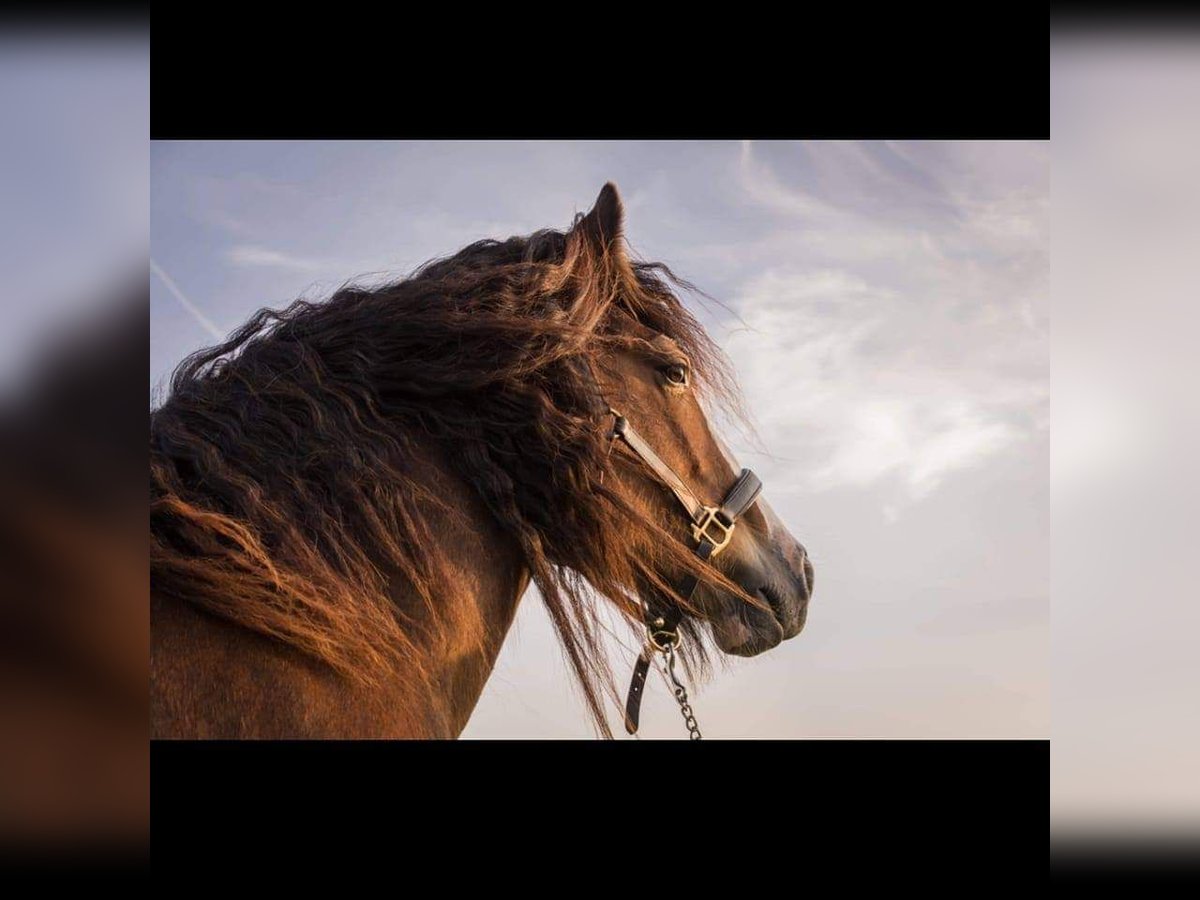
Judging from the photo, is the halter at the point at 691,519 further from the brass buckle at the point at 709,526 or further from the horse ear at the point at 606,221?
the horse ear at the point at 606,221

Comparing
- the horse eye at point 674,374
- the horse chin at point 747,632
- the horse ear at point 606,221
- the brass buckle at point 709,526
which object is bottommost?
the horse chin at point 747,632

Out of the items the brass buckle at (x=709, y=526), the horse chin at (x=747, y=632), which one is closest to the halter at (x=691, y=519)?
the brass buckle at (x=709, y=526)

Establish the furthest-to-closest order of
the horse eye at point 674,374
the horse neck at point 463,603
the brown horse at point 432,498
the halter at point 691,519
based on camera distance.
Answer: the horse eye at point 674,374
the halter at point 691,519
the horse neck at point 463,603
the brown horse at point 432,498

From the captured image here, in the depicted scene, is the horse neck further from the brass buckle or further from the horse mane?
the brass buckle

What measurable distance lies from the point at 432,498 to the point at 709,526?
2.40 ft

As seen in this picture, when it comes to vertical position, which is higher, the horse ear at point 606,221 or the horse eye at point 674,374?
the horse ear at point 606,221

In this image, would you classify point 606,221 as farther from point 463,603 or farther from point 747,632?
point 747,632

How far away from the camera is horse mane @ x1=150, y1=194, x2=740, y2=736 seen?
1.61 m

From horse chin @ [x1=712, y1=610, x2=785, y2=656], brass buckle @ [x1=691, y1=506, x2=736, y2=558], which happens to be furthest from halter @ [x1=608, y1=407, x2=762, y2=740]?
horse chin @ [x1=712, y1=610, x2=785, y2=656]

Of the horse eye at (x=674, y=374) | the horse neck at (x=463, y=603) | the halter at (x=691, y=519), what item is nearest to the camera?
the horse neck at (x=463, y=603)

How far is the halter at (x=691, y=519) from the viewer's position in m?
2.08

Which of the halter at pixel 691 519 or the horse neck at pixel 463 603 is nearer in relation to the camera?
the horse neck at pixel 463 603

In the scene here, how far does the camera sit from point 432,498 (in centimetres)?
183
